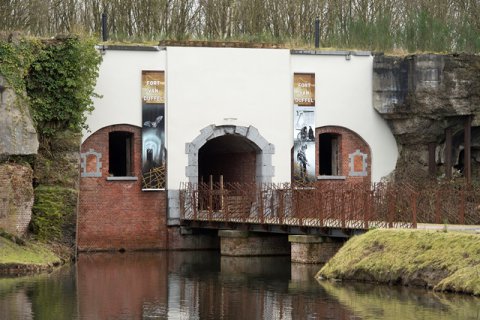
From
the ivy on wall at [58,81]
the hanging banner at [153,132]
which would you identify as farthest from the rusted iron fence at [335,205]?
the ivy on wall at [58,81]

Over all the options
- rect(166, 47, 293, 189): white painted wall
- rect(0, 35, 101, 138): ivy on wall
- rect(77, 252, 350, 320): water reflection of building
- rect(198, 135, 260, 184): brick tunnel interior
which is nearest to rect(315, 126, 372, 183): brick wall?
rect(166, 47, 293, 189): white painted wall

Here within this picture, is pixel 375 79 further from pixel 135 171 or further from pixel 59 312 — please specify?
pixel 59 312

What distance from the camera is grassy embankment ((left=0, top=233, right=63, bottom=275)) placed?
31.8m

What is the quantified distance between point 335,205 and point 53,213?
7.42 m

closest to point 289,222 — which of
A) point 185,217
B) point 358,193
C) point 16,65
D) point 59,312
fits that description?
point 358,193

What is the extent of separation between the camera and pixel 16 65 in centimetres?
3525

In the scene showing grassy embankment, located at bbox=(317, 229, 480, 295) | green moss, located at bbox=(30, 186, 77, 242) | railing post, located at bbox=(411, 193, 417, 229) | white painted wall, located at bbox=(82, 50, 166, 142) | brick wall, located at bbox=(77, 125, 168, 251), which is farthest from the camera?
white painted wall, located at bbox=(82, 50, 166, 142)

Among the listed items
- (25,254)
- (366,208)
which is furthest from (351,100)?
(25,254)

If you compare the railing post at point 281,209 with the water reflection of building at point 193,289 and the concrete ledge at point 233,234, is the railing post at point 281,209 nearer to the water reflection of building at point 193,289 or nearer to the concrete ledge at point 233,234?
the water reflection of building at point 193,289

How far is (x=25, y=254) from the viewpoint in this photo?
32719mm

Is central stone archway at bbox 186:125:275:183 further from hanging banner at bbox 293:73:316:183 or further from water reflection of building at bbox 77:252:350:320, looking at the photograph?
water reflection of building at bbox 77:252:350:320

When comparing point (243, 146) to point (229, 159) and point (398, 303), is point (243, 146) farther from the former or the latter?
point (398, 303)

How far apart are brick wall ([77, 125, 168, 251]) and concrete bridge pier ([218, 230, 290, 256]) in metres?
2.62

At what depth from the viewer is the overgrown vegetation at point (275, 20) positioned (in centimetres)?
4297
